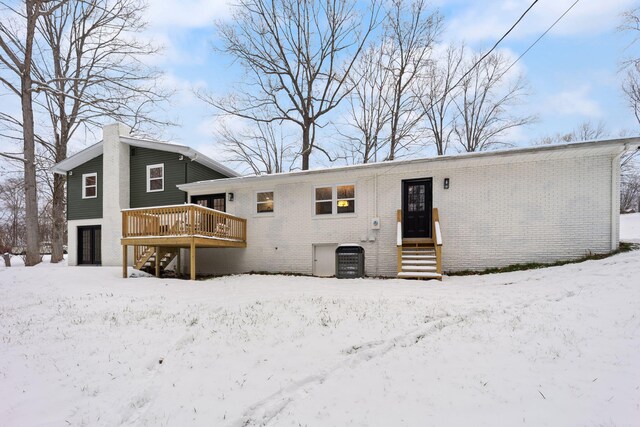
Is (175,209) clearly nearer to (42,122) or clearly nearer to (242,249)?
(242,249)

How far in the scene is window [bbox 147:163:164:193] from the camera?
47.7 feet

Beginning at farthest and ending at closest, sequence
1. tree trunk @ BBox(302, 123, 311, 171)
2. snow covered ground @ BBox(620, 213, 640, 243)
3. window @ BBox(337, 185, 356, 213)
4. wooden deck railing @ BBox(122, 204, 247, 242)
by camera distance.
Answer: tree trunk @ BBox(302, 123, 311, 171)
snow covered ground @ BBox(620, 213, 640, 243)
window @ BBox(337, 185, 356, 213)
wooden deck railing @ BBox(122, 204, 247, 242)

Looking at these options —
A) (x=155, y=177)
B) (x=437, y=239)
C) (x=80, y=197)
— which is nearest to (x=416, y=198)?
(x=437, y=239)

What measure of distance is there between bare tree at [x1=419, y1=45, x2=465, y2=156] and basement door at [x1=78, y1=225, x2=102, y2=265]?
67.7 feet

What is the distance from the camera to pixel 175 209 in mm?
10461

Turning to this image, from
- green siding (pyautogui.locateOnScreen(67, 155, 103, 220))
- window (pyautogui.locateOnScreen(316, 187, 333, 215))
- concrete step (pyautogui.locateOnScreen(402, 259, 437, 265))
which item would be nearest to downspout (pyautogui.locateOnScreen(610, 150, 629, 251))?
concrete step (pyautogui.locateOnScreen(402, 259, 437, 265))

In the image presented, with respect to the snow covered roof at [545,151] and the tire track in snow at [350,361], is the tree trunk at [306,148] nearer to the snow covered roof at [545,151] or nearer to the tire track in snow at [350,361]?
the snow covered roof at [545,151]

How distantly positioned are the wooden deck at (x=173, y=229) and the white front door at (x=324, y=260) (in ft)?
10.5

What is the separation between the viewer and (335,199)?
449 inches

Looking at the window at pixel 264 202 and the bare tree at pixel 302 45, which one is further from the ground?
the bare tree at pixel 302 45

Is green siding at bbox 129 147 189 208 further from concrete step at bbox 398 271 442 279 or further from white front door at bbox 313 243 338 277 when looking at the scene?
concrete step at bbox 398 271 442 279

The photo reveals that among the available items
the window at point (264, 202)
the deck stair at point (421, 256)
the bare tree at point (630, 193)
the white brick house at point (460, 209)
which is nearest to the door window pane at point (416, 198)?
the white brick house at point (460, 209)

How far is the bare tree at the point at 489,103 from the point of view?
866 inches

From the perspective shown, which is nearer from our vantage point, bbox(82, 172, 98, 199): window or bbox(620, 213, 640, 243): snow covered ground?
bbox(620, 213, 640, 243): snow covered ground
